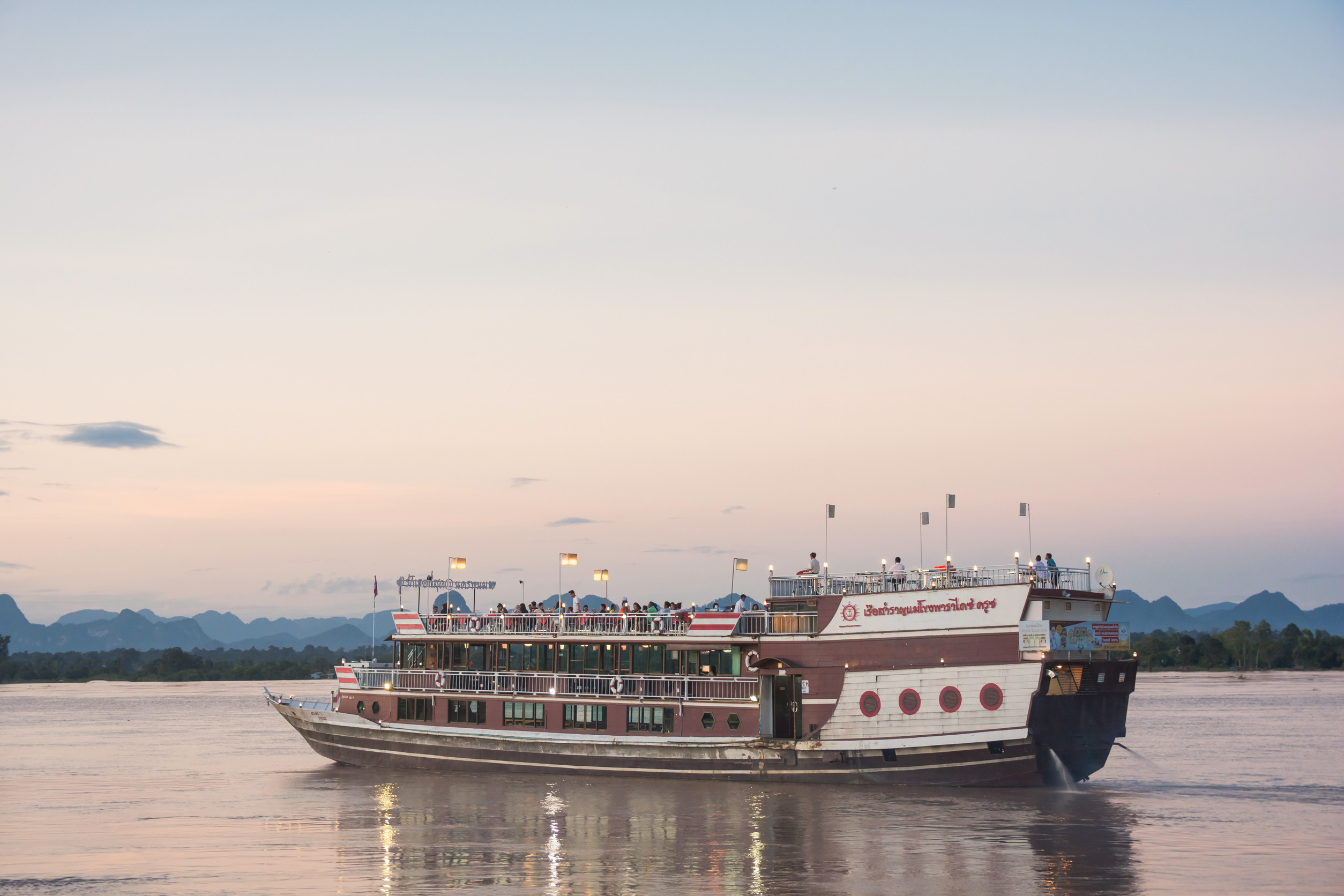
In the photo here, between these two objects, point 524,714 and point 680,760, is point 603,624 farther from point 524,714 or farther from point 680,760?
point 680,760

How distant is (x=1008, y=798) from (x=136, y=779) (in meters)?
34.4

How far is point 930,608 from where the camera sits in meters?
36.7

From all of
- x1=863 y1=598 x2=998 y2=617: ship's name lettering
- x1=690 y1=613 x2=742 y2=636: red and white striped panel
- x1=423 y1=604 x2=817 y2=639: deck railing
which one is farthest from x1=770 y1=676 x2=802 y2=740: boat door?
x1=863 y1=598 x2=998 y2=617: ship's name lettering

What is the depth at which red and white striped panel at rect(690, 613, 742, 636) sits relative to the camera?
40062 millimetres

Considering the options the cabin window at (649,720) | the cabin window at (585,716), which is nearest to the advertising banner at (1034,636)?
the cabin window at (649,720)

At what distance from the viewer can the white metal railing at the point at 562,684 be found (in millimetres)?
40094

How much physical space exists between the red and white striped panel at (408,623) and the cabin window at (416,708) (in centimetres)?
245

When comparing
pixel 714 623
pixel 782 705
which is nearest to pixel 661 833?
pixel 782 705

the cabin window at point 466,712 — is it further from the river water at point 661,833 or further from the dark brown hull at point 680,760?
the river water at point 661,833

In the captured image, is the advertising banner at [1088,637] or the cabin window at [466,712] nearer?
the advertising banner at [1088,637]

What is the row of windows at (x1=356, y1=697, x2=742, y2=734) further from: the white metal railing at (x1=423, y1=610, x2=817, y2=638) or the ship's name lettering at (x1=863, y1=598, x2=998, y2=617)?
the ship's name lettering at (x1=863, y1=598, x2=998, y2=617)

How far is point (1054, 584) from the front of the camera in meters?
36.9

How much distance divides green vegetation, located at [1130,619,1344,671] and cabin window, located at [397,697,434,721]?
157m

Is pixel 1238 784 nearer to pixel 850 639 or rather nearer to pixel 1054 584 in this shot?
pixel 1054 584
